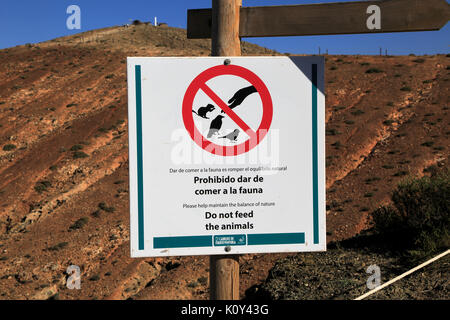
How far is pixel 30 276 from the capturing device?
12.6 m

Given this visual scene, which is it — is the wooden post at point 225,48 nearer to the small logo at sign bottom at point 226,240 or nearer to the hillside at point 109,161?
the small logo at sign bottom at point 226,240

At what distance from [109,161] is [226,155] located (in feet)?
62.7

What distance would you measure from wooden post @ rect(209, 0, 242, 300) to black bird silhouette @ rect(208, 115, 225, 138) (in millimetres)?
419

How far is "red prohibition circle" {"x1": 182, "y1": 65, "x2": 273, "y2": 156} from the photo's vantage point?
2.55 m

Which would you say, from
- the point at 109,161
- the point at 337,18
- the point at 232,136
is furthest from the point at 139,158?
the point at 109,161

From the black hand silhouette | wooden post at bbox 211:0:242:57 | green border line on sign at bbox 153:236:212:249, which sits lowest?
green border line on sign at bbox 153:236:212:249

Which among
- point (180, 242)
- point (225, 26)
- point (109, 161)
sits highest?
point (225, 26)

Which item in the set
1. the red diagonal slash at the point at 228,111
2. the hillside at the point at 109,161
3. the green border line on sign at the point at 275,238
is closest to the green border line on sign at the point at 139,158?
the red diagonal slash at the point at 228,111

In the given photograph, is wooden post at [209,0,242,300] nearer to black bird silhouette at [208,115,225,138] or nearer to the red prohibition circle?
the red prohibition circle

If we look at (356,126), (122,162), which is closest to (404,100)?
(356,126)

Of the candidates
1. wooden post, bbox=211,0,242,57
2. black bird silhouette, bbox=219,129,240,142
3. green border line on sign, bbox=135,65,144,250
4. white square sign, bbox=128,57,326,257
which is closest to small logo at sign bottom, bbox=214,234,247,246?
white square sign, bbox=128,57,326,257

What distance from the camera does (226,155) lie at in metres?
2.55

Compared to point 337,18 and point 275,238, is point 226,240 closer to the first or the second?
point 275,238

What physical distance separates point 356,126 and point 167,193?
67.9ft
